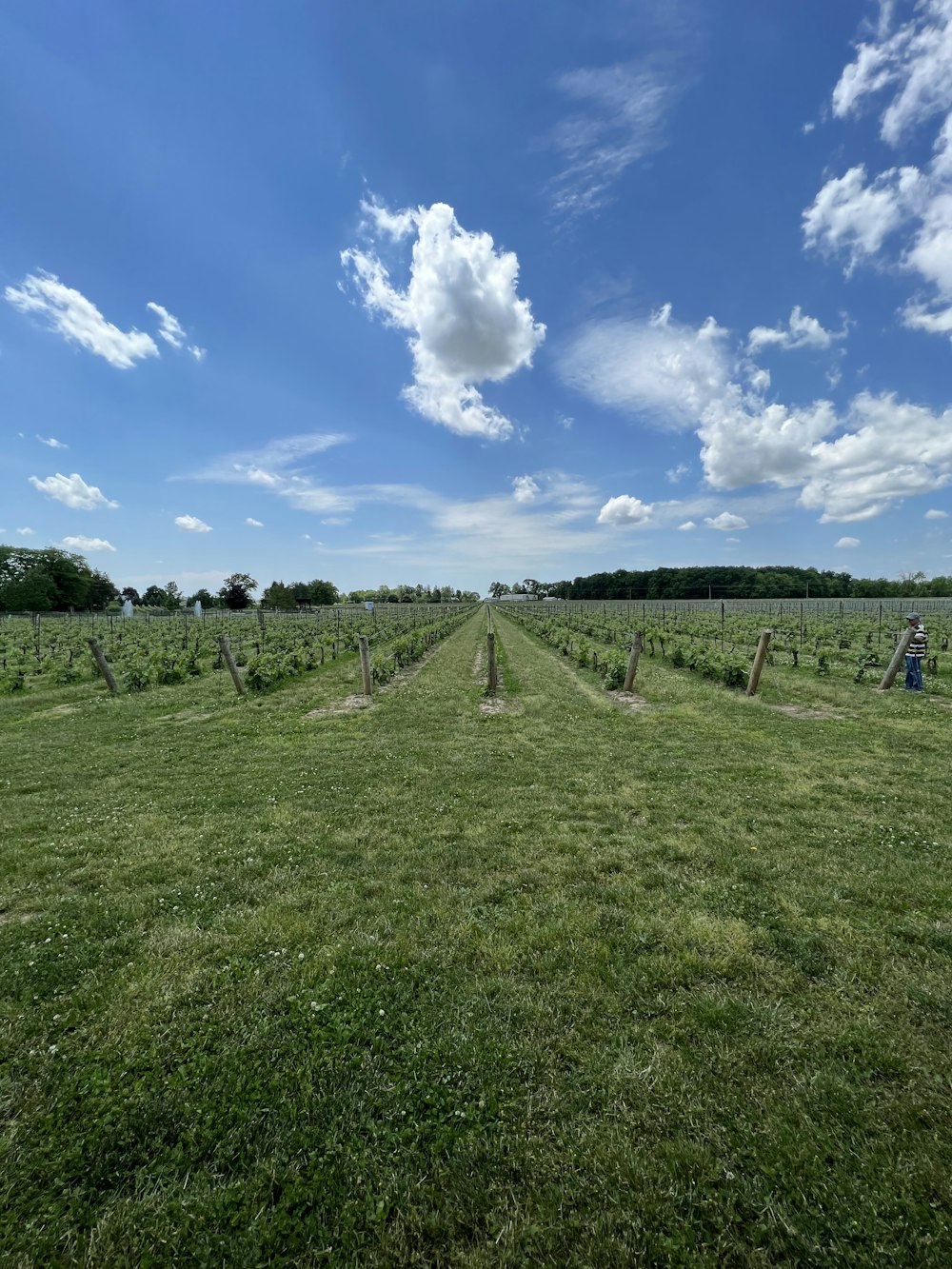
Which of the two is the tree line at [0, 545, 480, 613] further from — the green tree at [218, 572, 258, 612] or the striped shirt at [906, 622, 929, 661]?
the striped shirt at [906, 622, 929, 661]

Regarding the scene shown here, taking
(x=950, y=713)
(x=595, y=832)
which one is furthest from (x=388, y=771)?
(x=950, y=713)

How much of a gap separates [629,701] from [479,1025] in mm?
10150

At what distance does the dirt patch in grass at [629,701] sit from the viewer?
11.6 metres

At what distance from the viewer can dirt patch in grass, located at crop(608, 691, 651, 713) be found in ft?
38.1

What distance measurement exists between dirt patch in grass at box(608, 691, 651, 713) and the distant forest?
225 ft

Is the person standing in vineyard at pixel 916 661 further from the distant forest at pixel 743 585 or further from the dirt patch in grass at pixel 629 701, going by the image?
the distant forest at pixel 743 585

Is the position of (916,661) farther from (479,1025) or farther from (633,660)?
(479,1025)

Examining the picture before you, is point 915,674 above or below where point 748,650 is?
above

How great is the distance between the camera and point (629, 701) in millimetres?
12359

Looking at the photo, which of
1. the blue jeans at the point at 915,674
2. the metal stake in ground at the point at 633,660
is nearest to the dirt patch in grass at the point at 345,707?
the metal stake in ground at the point at 633,660

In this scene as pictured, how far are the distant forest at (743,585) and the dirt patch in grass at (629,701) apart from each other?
225 ft

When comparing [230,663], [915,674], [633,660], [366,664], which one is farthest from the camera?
[230,663]

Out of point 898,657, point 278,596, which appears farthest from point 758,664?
point 278,596

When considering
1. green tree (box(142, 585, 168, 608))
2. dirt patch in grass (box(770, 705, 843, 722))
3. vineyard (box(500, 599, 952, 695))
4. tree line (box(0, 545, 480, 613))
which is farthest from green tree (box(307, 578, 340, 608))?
dirt patch in grass (box(770, 705, 843, 722))
